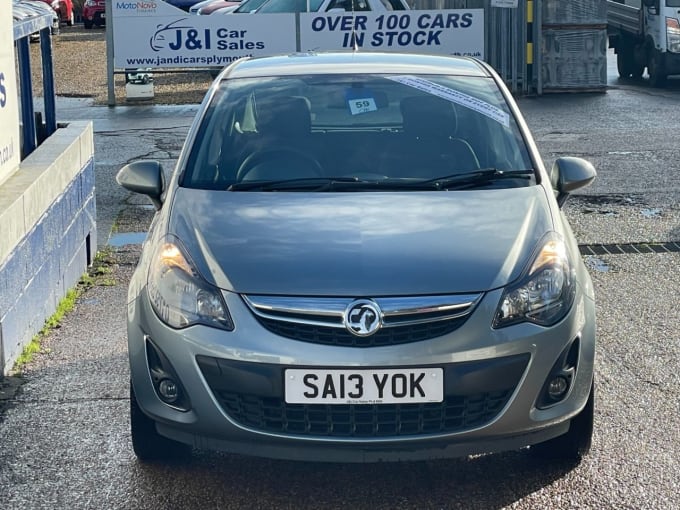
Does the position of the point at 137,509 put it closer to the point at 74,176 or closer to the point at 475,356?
the point at 475,356

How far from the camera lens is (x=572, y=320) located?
4.26 m

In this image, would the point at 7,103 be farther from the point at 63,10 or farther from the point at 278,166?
the point at 63,10

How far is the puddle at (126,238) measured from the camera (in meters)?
8.95

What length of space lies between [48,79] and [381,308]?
4933 mm

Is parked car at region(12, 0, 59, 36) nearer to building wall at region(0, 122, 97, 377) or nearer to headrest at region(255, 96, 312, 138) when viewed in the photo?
building wall at region(0, 122, 97, 377)

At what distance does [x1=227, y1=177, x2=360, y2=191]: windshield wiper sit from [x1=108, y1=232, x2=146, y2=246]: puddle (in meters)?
4.02

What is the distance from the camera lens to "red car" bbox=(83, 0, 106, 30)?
3697 centimetres

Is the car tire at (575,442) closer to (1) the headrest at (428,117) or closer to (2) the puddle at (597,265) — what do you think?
(1) the headrest at (428,117)

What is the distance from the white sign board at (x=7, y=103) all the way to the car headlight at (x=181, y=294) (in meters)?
2.26

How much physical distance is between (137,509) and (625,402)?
228cm

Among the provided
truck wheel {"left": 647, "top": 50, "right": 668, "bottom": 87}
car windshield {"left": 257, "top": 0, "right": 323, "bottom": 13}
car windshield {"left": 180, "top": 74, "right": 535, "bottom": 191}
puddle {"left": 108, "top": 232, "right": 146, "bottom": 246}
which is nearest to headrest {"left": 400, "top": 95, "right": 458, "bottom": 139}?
car windshield {"left": 180, "top": 74, "right": 535, "bottom": 191}

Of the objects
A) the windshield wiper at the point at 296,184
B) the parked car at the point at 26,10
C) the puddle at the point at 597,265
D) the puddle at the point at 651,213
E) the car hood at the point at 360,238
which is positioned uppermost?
the parked car at the point at 26,10

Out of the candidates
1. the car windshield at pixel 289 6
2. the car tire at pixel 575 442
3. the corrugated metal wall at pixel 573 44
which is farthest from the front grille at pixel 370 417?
the car windshield at pixel 289 6

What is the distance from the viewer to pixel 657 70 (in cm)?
2014
